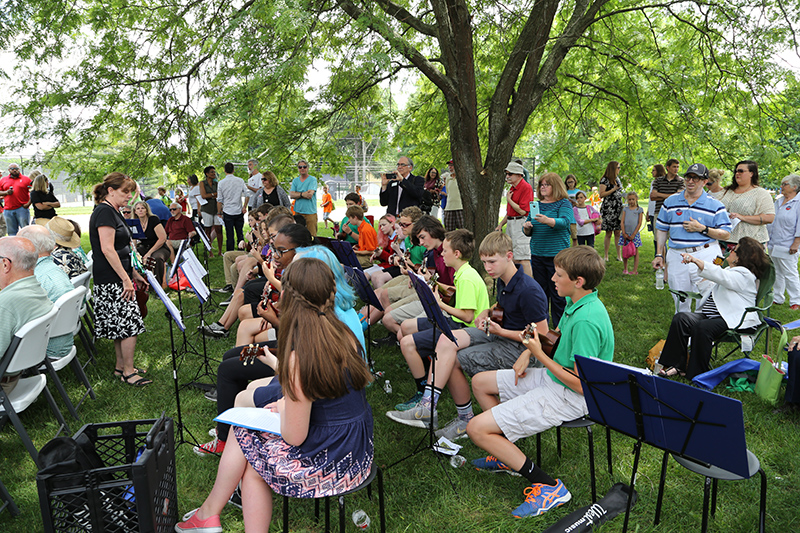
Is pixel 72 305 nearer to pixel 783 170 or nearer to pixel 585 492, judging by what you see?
pixel 585 492

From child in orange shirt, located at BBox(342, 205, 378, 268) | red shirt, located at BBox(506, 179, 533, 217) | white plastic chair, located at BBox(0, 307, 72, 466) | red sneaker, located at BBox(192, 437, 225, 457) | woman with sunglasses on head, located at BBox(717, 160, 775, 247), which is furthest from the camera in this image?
child in orange shirt, located at BBox(342, 205, 378, 268)

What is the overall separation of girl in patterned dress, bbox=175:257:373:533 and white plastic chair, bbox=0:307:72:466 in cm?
172

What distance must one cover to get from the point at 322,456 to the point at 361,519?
80 cm

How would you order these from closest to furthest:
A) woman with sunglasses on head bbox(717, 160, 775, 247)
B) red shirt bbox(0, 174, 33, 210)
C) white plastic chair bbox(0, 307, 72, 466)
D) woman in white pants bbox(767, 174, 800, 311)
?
white plastic chair bbox(0, 307, 72, 466) → woman with sunglasses on head bbox(717, 160, 775, 247) → woman in white pants bbox(767, 174, 800, 311) → red shirt bbox(0, 174, 33, 210)

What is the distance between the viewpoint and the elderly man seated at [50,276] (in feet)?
15.0

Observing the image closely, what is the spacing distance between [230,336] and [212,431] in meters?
2.43

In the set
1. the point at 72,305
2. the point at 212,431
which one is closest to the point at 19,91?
the point at 72,305

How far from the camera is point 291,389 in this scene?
2414 millimetres

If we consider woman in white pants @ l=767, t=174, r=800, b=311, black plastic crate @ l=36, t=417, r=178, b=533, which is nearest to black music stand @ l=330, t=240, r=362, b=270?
black plastic crate @ l=36, t=417, r=178, b=533

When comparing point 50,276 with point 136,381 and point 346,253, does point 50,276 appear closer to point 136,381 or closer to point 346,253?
point 136,381

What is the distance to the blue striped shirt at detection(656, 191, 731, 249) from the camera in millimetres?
5609

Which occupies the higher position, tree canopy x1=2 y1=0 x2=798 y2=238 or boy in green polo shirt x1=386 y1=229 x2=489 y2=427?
tree canopy x1=2 y1=0 x2=798 y2=238

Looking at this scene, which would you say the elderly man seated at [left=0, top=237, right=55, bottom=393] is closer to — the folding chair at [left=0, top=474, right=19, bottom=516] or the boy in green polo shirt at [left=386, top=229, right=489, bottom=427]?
the folding chair at [left=0, top=474, right=19, bottom=516]

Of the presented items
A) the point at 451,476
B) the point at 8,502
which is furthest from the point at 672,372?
the point at 8,502
